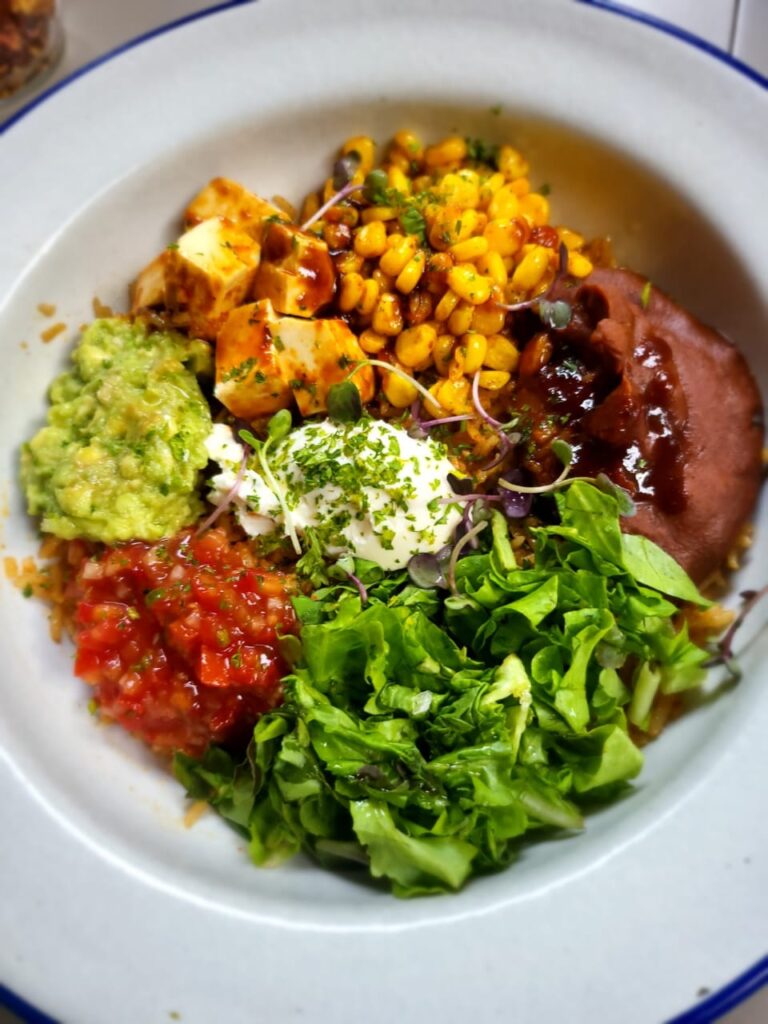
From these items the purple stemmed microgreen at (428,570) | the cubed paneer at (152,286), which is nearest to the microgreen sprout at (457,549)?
the purple stemmed microgreen at (428,570)

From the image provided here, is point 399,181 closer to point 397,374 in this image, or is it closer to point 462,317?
point 462,317

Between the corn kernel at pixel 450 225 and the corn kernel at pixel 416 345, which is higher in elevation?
the corn kernel at pixel 450 225

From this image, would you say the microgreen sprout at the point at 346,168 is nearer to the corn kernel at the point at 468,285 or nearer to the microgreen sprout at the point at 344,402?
the corn kernel at the point at 468,285

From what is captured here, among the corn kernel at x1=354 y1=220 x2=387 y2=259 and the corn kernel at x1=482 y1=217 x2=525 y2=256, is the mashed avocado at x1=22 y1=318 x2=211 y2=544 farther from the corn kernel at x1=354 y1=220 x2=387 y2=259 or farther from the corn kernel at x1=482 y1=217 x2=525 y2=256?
the corn kernel at x1=482 y1=217 x2=525 y2=256

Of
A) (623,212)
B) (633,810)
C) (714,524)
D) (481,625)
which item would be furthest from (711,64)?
(633,810)

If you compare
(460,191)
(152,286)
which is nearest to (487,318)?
(460,191)

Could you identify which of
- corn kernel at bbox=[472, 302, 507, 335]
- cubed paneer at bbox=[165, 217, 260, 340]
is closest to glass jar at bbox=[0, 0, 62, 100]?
cubed paneer at bbox=[165, 217, 260, 340]

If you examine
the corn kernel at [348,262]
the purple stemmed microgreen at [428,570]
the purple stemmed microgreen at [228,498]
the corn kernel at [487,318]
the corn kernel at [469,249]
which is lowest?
the purple stemmed microgreen at [228,498]
